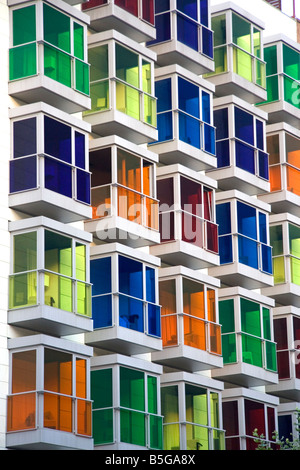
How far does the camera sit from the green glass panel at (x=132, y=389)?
39250 mm

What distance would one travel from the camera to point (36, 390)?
3566cm

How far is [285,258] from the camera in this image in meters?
47.9

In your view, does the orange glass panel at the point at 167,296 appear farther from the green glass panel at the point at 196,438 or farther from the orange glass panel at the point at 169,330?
the green glass panel at the point at 196,438

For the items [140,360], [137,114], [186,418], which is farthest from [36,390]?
[137,114]

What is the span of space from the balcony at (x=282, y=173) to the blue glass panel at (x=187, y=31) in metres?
5.45

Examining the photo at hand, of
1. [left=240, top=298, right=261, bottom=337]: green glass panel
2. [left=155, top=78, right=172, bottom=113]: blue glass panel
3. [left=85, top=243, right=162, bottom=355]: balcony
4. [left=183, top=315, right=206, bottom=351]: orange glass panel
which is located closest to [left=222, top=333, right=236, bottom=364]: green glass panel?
[left=240, top=298, right=261, bottom=337]: green glass panel

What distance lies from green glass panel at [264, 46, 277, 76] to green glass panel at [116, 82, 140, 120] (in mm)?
9611

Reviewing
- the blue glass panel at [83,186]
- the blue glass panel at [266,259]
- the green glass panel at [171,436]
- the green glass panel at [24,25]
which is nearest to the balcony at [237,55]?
the blue glass panel at [266,259]

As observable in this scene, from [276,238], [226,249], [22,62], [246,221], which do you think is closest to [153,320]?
[226,249]

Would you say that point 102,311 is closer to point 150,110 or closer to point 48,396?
point 48,396

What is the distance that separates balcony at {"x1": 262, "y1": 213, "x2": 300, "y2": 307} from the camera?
157ft

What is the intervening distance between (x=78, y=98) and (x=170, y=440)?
419 inches

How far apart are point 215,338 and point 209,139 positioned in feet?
22.0
